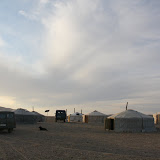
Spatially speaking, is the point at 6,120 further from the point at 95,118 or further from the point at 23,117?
the point at 95,118

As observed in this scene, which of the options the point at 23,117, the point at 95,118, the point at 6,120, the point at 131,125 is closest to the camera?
the point at 6,120

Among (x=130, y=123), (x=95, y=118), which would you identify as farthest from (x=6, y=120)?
(x=95, y=118)

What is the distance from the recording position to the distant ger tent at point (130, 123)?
80.9 feet

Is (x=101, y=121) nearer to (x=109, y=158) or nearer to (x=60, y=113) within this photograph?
(x=60, y=113)

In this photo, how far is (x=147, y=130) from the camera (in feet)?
82.5

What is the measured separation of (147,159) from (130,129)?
16.2 metres

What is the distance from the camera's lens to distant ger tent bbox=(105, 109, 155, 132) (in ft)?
80.9

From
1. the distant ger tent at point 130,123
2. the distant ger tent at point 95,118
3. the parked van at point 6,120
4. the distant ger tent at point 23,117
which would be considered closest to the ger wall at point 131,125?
the distant ger tent at point 130,123

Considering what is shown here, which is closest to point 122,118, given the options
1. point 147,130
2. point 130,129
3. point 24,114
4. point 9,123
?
point 130,129

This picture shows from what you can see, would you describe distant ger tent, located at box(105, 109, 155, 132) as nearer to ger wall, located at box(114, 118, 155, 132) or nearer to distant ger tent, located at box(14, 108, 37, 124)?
ger wall, located at box(114, 118, 155, 132)

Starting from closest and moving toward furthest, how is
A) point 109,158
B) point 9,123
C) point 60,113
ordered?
1. point 109,158
2. point 9,123
3. point 60,113

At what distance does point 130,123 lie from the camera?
81.2 feet

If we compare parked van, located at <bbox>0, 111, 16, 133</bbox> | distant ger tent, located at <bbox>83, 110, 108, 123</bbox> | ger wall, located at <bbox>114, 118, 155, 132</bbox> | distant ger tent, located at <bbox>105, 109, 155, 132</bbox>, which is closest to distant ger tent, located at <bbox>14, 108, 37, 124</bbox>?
distant ger tent, located at <bbox>83, 110, 108, 123</bbox>

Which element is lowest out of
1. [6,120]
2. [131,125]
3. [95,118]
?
[95,118]
